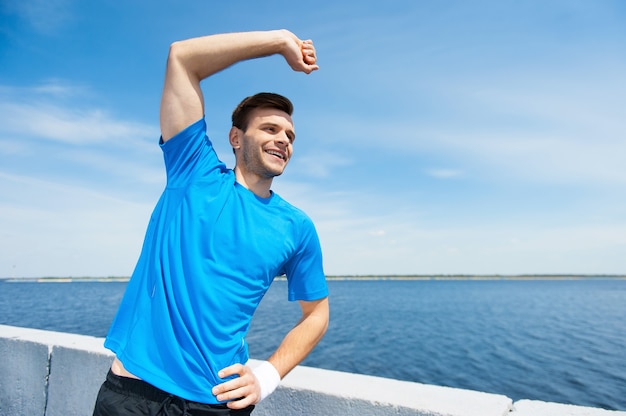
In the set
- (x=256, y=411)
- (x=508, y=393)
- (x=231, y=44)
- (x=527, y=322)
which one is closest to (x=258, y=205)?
(x=231, y=44)

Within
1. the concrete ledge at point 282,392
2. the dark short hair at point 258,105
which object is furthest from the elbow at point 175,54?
the concrete ledge at point 282,392

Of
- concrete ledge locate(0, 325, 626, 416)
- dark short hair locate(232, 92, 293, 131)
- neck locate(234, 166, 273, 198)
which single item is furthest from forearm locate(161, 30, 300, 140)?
concrete ledge locate(0, 325, 626, 416)

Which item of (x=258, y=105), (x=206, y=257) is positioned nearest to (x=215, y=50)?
(x=258, y=105)

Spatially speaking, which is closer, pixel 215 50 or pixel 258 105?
pixel 215 50

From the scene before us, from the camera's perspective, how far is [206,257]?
1.75 metres

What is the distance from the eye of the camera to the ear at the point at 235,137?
6.68 ft

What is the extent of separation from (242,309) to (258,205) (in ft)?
1.64

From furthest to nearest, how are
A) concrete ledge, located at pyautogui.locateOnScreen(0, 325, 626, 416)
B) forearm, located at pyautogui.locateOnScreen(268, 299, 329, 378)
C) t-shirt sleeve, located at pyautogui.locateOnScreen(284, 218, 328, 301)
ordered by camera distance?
concrete ledge, located at pyautogui.locateOnScreen(0, 325, 626, 416)
t-shirt sleeve, located at pyautogui.locateOnScreen(284, 218, 328, 301)
forearm, located at pyautogui.locateOnScreen(268, 299, 329, 378)

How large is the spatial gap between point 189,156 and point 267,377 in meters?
1.09

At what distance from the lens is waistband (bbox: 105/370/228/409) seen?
1.66 m

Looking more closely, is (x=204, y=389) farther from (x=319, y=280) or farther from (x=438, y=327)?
(x=438, y=327)

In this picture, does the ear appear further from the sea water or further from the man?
the sea water

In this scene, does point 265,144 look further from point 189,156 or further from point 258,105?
point 189,156

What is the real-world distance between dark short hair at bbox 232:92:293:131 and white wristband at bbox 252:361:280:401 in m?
1.19
